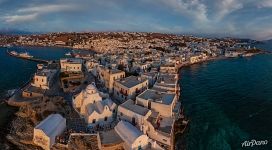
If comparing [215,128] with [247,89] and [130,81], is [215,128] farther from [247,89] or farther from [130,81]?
[247,89]

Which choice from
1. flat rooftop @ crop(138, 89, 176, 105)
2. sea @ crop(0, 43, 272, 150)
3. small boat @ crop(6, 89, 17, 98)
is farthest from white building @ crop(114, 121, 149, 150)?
small boat @ crop(6, 89, 17, 98)

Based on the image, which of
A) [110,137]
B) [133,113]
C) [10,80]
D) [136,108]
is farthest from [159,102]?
[10,80]

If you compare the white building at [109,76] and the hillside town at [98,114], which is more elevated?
the white building at [109,76]

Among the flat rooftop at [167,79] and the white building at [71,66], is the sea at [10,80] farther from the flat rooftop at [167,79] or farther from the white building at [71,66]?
the flat rooftop at [167,79]
